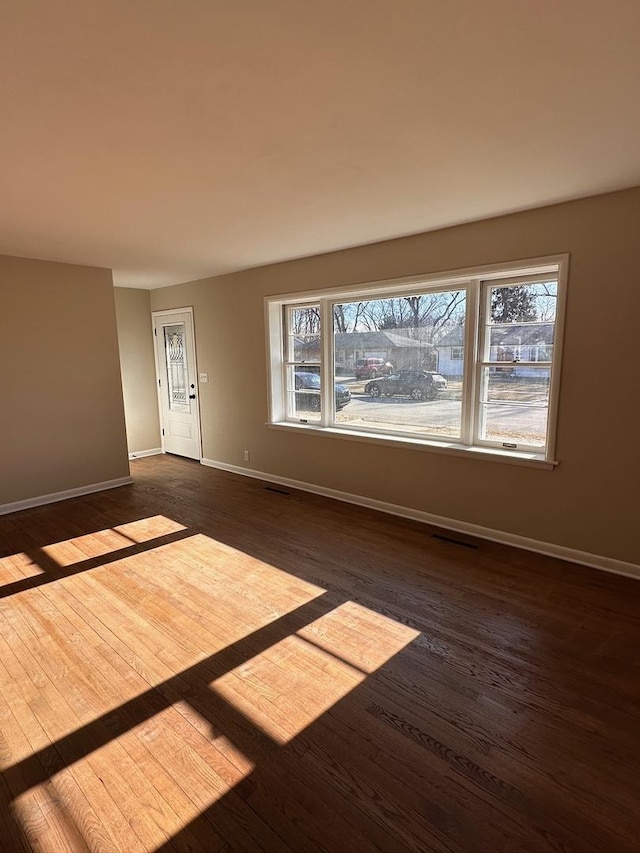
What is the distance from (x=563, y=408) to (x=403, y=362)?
4.81ft

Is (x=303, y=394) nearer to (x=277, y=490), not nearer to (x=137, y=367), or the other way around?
(x=277, y=490)

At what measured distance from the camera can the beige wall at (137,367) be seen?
6277mm

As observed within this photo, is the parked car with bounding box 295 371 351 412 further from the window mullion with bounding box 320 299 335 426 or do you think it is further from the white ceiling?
the white ceiling

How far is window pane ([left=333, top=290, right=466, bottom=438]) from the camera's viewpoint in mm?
3842

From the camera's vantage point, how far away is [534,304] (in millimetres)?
3324

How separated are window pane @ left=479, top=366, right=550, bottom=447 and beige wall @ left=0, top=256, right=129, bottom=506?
13.3 feet

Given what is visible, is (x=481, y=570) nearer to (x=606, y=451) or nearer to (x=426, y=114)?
(x=606, y=451)

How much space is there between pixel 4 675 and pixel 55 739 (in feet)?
1.98

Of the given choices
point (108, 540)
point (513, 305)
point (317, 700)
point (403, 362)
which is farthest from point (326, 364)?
point (317, 700)

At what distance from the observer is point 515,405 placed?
351 cm

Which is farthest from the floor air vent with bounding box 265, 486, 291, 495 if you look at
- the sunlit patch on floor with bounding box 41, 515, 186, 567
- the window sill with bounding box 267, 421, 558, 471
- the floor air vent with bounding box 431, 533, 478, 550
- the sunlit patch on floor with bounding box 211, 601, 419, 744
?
the sunlit patch on floor with bounding box 211, 601, 419, 744

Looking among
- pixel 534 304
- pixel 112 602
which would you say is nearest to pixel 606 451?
pixel 534 304

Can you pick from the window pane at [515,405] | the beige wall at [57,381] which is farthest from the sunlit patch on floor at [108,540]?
the window pane at [515,405]

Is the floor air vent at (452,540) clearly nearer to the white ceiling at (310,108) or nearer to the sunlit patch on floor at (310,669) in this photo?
the sunlit patch on floor at (310,669)
